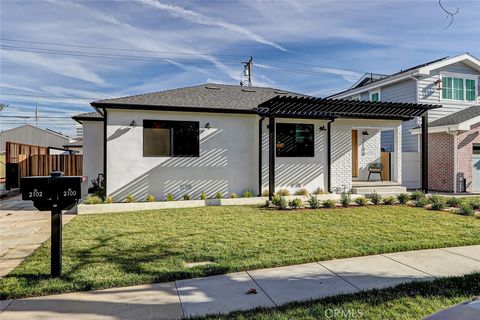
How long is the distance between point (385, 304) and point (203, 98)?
10.1m

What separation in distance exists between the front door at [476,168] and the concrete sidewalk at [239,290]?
11550mm

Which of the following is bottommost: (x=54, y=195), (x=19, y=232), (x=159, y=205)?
(x=19, y=232)

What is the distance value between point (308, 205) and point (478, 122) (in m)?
9.73

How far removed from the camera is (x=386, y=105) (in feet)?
36.0

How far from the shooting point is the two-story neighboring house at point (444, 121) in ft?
45.7

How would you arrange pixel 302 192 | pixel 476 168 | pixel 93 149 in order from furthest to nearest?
pixel 476 168 < pixel 93 149 < pixel 302 192

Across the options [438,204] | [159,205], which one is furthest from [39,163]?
[438,204]

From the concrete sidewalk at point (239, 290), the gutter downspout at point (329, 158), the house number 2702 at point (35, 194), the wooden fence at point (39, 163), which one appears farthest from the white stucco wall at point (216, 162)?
the concrete sidewalk at point (239, 290)

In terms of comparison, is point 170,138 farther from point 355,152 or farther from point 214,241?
point 355,152

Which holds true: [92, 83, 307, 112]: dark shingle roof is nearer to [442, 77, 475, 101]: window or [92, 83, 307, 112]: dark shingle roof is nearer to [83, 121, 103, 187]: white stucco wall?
[83, 121, 103, 187]: white stucco wall

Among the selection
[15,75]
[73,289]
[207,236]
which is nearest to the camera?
[73,289]

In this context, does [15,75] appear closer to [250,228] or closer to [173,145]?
[173,145]

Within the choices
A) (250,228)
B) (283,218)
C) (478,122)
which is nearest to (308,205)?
(283,218)

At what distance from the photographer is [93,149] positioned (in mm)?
13094
